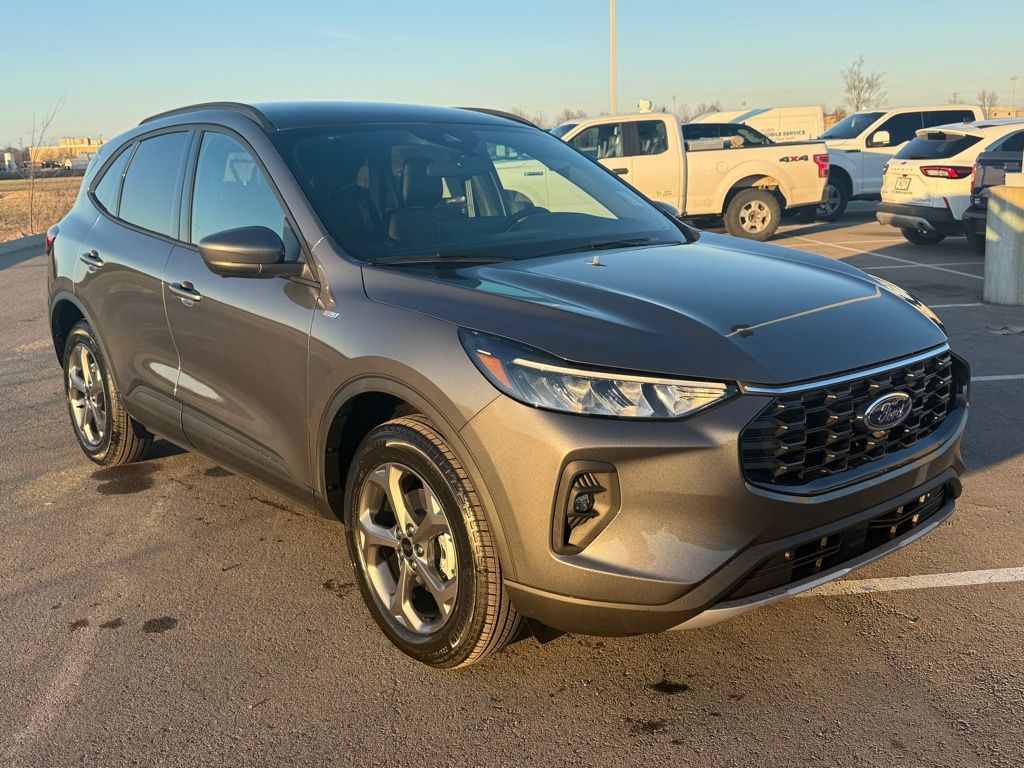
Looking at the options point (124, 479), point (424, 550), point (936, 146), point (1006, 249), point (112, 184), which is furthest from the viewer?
point (936, 146)

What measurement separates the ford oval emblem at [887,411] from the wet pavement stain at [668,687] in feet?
3.22

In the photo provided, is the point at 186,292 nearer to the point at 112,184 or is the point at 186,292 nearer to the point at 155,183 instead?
the point at 155,183

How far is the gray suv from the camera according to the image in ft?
8.78

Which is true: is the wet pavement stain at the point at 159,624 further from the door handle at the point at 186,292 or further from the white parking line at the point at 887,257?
the white parking line at the point at 887,257

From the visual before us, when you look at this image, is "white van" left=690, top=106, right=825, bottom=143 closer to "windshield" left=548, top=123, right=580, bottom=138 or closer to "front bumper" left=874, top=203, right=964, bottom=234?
"windshield" left=548, top=123, right=580, bottom=138

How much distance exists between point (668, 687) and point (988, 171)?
10743mm

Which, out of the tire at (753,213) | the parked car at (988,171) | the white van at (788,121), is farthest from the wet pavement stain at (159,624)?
the white van at (788,121)

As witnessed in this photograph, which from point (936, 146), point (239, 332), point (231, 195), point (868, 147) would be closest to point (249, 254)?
point (239, 332)

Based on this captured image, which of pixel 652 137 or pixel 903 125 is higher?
pixel 903 125

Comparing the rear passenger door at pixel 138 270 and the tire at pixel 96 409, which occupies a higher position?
the rear passenger door at pixel 138 270

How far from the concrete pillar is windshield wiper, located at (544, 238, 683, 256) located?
6528 millimetres

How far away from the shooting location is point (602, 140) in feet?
50.2

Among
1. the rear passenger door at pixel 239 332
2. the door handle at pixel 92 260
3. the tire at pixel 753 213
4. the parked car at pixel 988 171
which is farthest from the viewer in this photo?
the tire at pixel 753 213

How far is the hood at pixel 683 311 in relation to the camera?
2.75 metres
